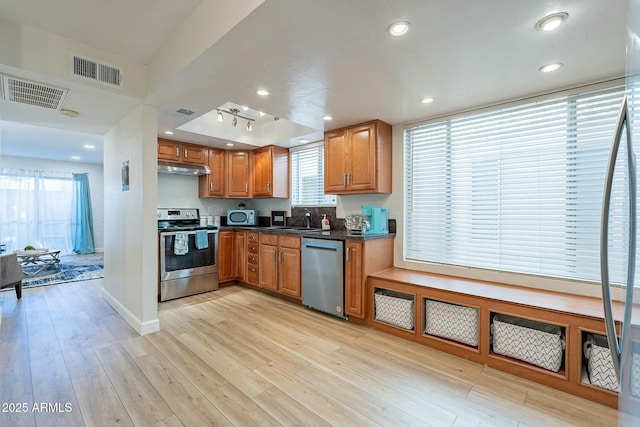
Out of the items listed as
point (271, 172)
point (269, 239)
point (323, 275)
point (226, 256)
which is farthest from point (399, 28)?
point (226, 256)

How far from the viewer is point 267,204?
5086 millimetres

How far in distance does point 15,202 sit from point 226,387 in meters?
→ 7.86

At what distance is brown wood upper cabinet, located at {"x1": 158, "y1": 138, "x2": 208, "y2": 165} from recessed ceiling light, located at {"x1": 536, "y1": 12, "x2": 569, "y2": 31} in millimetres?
4286

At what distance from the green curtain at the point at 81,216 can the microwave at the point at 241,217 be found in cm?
508

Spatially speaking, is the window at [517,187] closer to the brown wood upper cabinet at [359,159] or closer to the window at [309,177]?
the brown wood upper cabinet at [359,159]

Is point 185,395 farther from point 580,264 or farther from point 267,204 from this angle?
point 267,204

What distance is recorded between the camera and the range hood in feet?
13.1

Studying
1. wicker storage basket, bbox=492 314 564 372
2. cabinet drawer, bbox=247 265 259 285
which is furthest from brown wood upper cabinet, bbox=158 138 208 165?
wicker storage basket, bbox=492 314 564 372

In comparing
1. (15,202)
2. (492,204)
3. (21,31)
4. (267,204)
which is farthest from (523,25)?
(15,202)

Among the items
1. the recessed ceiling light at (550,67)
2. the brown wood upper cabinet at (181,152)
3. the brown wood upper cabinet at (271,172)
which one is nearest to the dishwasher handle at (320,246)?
the brown wood upper cabinet at (271,172)

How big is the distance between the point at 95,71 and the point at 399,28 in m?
2.48

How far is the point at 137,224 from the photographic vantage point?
9.21 ft

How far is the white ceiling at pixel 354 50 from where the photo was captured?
4.89 feet

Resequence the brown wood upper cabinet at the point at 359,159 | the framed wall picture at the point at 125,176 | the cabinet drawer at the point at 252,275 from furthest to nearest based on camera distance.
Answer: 1. the cabinet drawer at the point at 252,275
2. the brown wood upper cabinet at the point at 359,159
3. the framed wall picture at the point at 125,176
